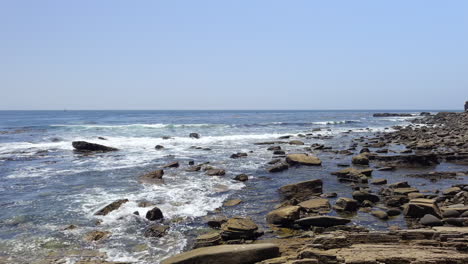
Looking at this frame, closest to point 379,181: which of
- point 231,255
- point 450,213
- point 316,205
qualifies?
point 316,205

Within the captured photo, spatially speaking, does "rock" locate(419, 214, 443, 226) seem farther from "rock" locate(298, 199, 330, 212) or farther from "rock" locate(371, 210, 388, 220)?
"rock" locate(298, 199, 330, 212)

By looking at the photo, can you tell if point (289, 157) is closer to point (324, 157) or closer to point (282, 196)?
point (324, 157)

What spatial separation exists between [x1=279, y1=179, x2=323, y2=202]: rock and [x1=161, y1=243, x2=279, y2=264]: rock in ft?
17.3

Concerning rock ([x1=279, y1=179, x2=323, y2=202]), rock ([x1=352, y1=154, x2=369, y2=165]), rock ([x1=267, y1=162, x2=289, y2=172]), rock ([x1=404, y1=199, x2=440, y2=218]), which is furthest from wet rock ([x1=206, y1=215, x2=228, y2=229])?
rock ([x1=352, y1=154, x2=369, y2=165])

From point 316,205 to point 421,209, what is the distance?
2943 mm

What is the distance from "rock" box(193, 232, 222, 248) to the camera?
25.2 ft

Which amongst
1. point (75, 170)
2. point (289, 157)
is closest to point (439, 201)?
point (289, 157)

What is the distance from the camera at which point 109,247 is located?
8023mm

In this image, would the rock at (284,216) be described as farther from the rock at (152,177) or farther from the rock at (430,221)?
the rock at (152,177)

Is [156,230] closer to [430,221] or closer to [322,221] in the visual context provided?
[322,221]

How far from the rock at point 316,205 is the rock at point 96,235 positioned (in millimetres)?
5965

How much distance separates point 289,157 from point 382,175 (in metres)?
5.33

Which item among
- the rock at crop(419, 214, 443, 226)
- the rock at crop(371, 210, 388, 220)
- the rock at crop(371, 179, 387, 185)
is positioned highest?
the rock at crop(419, 214, 443, 226)

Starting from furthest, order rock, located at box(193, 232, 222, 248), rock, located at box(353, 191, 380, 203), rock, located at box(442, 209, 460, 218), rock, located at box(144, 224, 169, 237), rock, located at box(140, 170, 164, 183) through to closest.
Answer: rock, located at box(140, 170, 164, 183) → rock, located at box(353, 191, 380, 203) → rock, located at box(144, 224, 169, 237) → rock, located at box(442, 209, 460, 218) → rock, located at box(193, 232, 222, 248)
